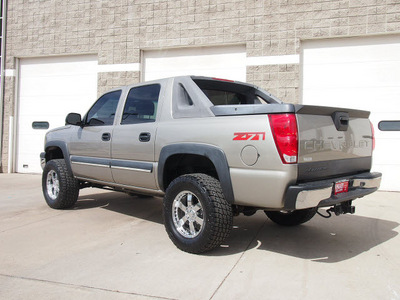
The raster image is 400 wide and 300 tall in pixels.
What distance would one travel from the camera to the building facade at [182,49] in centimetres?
795

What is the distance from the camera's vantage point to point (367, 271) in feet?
10.9

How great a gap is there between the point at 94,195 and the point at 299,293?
5.23 m

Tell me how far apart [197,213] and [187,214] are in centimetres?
12

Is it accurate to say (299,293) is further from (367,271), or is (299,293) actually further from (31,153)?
(31,153)

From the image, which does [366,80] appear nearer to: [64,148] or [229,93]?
[229,93]

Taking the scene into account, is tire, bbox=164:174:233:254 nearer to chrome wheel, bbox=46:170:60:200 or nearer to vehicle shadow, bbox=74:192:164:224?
vehicle shadow, bbox=74:192:164:224

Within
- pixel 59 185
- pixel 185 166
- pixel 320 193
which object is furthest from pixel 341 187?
pixel 59 185

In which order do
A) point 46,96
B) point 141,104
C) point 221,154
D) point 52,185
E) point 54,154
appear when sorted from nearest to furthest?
1. point 221,154
2. point 141,104
3. point 52,185
4. point 54,154
5. point 46,96

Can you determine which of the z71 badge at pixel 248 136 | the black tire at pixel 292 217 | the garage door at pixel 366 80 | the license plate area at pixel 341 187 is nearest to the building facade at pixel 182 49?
the garage door at pixel 366 80

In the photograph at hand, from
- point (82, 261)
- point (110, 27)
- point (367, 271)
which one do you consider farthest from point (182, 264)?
point (110, 27)

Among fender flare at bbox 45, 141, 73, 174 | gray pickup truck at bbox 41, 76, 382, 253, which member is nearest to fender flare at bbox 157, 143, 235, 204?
gray pickup truck at bbox 41, 76, 382, 253

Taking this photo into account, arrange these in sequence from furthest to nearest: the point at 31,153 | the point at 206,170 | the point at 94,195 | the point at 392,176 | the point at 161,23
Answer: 1. the point at 31,153
2. the point at 161,23
3. the point at 392,176
4. the point at 94,195
5. the point at 206,170

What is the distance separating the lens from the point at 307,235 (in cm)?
447

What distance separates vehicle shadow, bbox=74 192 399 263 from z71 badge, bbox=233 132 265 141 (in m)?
1.26
